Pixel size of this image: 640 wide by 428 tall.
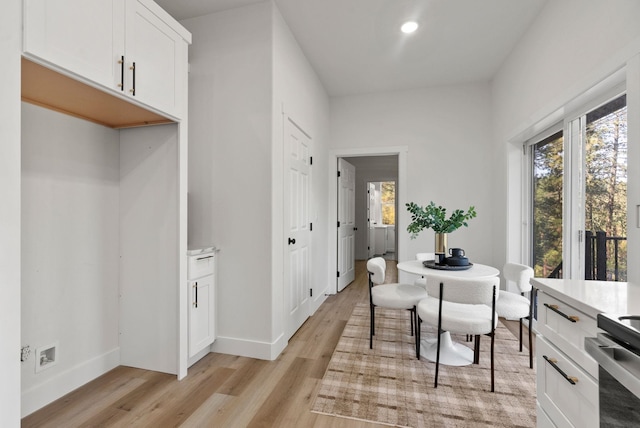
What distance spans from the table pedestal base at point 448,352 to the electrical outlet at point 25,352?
2.68 metres

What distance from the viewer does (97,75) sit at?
150cm

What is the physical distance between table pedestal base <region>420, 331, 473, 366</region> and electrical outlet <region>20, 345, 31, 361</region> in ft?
8.78

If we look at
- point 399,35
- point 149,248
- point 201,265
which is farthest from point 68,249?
point 399,35

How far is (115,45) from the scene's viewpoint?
1595 millimetres

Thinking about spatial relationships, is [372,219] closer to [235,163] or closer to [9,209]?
[235,163]

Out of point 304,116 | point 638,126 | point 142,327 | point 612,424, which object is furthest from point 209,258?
point 638,126

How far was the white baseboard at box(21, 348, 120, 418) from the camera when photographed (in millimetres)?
1725

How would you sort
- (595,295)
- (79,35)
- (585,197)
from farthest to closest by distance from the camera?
(585,197) → (79,35) → (595,295)

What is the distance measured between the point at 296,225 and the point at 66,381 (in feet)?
6.76

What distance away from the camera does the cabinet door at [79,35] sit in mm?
1222

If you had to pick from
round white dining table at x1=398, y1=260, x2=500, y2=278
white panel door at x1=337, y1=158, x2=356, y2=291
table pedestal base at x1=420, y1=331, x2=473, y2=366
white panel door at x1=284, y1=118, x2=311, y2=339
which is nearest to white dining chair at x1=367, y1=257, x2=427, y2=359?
table pedestal base at x1=420, y1=331, x2=473, y2=366

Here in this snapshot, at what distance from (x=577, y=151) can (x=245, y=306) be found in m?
2.99

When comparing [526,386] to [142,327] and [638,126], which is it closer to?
[638,126]

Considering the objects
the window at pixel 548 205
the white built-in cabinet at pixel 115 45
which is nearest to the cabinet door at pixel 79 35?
the white built-in cabinet at pixel 115 45
